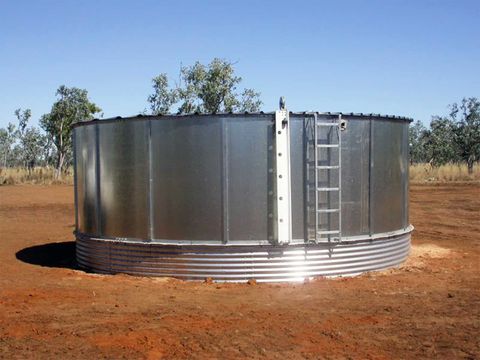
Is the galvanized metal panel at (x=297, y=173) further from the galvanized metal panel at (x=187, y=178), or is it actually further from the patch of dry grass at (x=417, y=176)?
the patch of dry grass at (x=417, y=176)

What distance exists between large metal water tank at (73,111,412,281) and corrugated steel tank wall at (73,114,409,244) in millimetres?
20

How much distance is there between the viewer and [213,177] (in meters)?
10.8

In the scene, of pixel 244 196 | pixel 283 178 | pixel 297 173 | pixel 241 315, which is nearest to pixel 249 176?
pixel 244 196

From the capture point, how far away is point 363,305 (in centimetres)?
891

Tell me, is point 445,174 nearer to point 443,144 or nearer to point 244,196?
point 443,144

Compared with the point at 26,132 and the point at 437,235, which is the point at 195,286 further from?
the point at 26,132

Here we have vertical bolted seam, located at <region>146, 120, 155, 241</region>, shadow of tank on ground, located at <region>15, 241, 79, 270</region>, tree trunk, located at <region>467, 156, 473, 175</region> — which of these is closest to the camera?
vertical bolted seam, located at <region>146, 120, 155, 241</region>

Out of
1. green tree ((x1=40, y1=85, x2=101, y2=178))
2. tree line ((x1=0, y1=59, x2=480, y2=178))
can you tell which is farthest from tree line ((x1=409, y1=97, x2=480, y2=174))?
green tree ((x1=40, y1=85, x2=101, y2=178))

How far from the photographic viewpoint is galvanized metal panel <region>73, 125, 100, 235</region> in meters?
12.2

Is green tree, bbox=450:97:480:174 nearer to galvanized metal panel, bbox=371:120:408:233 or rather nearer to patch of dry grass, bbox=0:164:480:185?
patch of dry grass, bbox=0:164:480:185

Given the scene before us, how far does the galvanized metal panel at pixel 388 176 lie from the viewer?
1174 cm

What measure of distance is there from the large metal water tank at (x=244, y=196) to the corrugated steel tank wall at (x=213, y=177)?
0.07 ft

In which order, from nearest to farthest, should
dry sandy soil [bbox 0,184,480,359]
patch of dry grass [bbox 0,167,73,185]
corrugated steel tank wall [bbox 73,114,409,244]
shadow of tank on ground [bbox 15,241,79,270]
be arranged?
dry sandy soil [bbox 0,184,480,359] → corrugated steel tank wall [bbox 73,114,409,244] → shadow of tank on ground [bbox 15,241,79,270] → patch of dry grass [bbox 0,167,73,185]

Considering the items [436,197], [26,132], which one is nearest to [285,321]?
[436,197]
